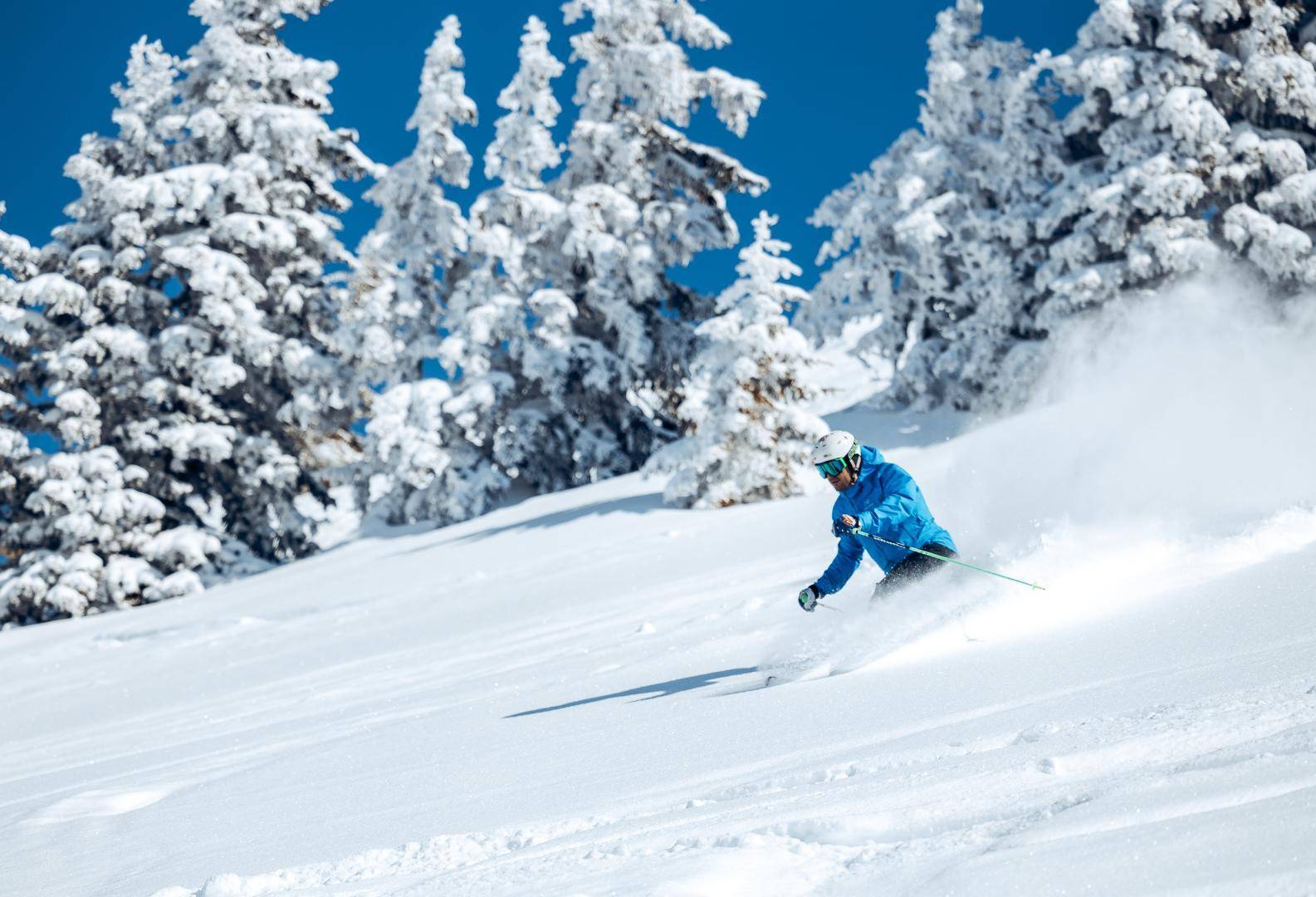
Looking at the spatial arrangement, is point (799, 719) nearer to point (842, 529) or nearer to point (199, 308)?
point (842, 529)

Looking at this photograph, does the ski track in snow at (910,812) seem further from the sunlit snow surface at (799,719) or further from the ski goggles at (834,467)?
the ski goggles at (834,467)

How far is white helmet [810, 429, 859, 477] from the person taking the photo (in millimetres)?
7188

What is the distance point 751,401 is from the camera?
20125 millimetres

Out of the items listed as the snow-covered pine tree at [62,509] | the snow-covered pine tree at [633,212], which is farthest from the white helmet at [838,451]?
the snow-covered pine tree at [62,509]

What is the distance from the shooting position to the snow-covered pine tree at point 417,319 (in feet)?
83.1

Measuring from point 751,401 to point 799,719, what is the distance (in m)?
15.2

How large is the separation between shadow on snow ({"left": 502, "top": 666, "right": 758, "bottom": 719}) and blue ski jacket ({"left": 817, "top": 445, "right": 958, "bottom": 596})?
817mm

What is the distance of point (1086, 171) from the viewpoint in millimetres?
23750

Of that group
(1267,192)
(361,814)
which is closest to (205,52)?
(1267,192)

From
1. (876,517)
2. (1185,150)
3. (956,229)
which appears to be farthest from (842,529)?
(956,229)

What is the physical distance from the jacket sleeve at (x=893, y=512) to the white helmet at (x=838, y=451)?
0.27 meters

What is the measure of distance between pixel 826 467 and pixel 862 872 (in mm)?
4752

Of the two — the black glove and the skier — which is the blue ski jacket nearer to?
the skier

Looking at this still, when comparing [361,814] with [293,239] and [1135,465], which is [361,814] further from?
[293,239]
